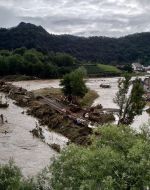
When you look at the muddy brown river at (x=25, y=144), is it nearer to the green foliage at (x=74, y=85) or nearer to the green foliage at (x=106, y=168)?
the green foliage at (x=74, y=85)

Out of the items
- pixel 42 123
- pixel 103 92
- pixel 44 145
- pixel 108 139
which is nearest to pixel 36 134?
pixel 44 145

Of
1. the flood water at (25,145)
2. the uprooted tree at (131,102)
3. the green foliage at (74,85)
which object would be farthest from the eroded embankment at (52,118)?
the green foliage at (74,85)

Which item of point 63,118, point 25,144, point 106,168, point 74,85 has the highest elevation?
point 106,168

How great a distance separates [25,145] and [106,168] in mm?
45171

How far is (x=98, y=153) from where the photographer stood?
32781mm

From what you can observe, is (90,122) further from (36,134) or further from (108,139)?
(108,139)

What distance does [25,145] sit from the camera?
246 ft

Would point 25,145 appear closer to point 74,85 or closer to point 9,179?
point 9,179

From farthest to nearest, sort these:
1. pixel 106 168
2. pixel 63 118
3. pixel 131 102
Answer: pixel 63 118
pixel 131 102
pixel 106 168

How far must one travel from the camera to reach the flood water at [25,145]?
63.5 metres

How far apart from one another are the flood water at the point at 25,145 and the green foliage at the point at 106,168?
81.9 ft

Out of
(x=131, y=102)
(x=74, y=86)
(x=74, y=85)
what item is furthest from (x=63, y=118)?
(x=74, y=85)

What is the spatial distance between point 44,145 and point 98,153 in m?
43.7

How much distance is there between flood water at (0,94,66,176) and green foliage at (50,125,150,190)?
24973 millimetres
